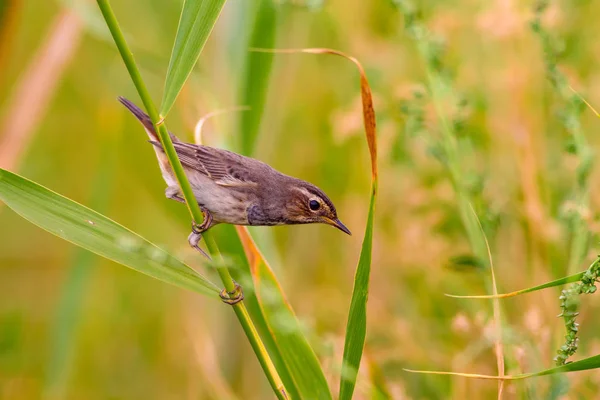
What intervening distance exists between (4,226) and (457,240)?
3346mm

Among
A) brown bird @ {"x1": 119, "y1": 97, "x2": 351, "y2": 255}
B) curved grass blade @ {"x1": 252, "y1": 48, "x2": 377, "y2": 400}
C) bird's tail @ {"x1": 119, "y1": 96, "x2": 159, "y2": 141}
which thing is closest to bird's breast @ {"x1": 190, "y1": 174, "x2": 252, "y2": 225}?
brown bird @ {"x1": 119, "y1": 97, "x2": 351, "y2": 255}

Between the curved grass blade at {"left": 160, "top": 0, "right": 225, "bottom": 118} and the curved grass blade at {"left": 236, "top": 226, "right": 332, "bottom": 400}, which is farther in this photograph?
the curved grass blade at {"left": 236, "top": 226, "right": 332, "bottom": 400}

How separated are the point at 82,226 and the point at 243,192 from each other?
711 mm

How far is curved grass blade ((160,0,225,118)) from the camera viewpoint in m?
1.71

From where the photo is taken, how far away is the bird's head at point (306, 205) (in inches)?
90.9

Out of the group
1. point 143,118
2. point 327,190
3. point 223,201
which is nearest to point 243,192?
point 223,201

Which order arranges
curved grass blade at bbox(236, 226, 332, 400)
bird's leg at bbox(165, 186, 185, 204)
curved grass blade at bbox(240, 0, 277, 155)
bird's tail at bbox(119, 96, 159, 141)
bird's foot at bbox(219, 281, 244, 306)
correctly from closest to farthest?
bird's foot at bbox(219, 281, 244, 306) < curved grass blade at bbox(236, 226, 332, 400) < bird's leg at bbox(165, 186, 185, 204) < bird's tail at bbox(119, 96, 159, 141) < curved grass blade at bbox(240, 0, 277, 155)

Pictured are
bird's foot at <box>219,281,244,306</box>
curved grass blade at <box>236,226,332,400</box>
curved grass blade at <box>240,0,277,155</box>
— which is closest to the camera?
bird's foot at <box>219,281,244,306</box>

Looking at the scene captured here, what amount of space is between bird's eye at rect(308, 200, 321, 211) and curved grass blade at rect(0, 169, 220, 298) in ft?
2.01

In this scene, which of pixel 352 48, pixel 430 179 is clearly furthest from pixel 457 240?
pixel 352 48

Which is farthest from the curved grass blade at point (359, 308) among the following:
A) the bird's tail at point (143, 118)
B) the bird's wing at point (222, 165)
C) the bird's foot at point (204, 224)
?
the bird's tail at point (143, 118)

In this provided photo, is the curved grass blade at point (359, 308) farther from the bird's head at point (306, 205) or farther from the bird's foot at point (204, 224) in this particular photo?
the bird's head at point (306, 205)

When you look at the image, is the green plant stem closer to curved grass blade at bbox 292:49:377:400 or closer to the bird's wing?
curved grass blade at bbox 292:49:377:400

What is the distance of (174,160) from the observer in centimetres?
169
